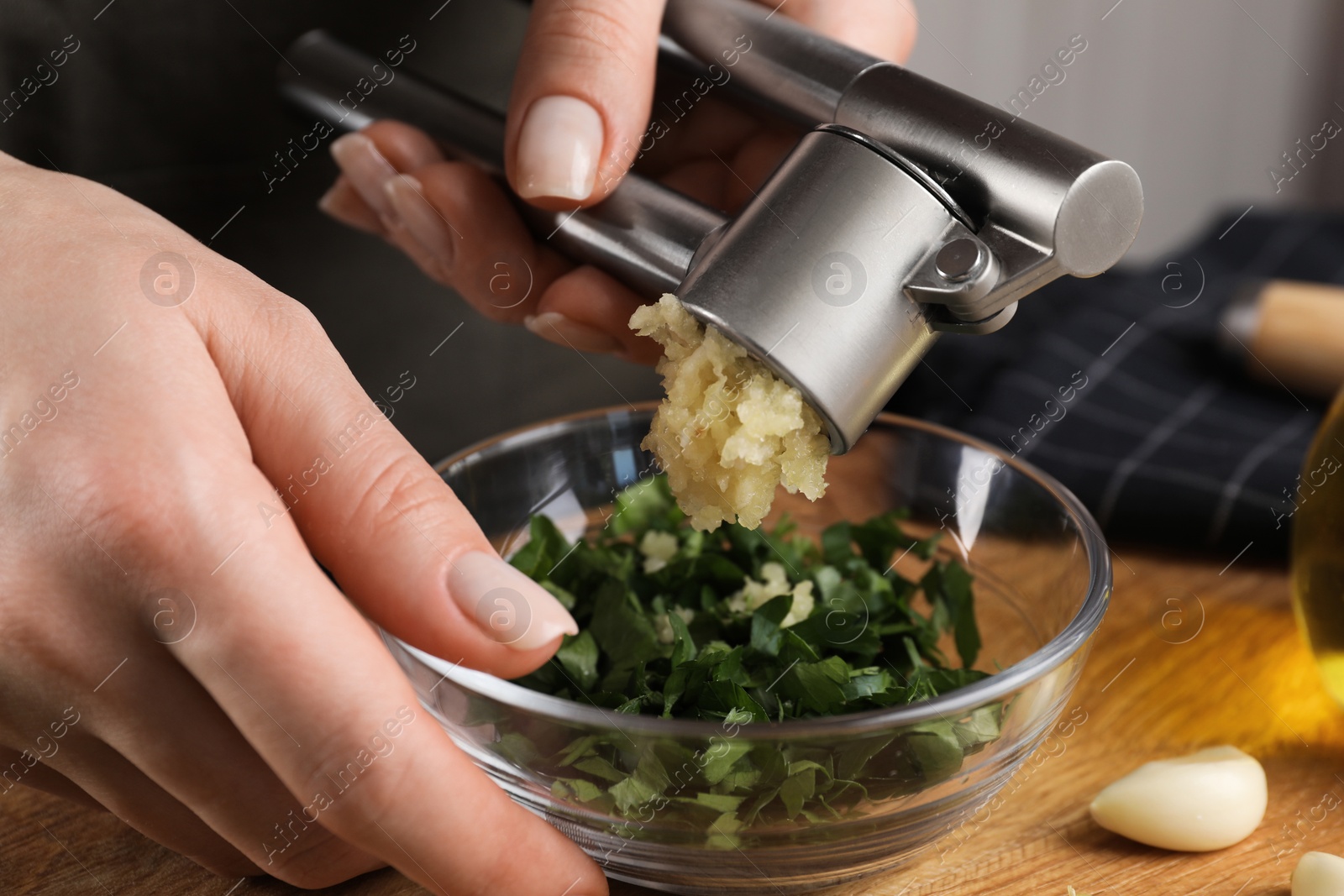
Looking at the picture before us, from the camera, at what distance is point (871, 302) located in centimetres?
57

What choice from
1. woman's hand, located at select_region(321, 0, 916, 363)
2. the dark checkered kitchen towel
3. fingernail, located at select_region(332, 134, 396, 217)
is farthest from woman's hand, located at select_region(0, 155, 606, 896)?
the dark checkered kitchen towel

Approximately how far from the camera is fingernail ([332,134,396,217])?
923mm

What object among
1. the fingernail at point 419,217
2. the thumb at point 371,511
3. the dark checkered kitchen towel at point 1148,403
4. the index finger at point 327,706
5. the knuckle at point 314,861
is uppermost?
the dark checkered kitchen towel at point 1148,403

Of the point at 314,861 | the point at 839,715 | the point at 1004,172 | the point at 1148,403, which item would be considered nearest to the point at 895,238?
the point at 1004,172

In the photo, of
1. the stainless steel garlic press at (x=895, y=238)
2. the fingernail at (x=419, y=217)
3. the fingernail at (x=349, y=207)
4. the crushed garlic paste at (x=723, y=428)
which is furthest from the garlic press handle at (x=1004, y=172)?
the fingernail at (x=349, y=207)

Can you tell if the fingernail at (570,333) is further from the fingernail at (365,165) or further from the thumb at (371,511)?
the thumb at (371,511)

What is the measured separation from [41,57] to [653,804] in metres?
0.86

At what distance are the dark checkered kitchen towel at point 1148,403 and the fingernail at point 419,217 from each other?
646 mm

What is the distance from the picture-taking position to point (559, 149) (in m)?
0.74

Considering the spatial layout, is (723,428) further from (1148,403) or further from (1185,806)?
(1148,403)

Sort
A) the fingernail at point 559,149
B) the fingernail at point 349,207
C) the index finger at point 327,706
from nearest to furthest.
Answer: the index finger at point 327,706 < the fingernail at point 559,149 < the fingernail at point 349,207

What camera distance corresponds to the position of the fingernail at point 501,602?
52 centimetres

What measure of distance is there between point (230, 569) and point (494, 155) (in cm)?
45

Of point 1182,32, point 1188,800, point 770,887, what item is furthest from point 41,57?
point 1182,32
